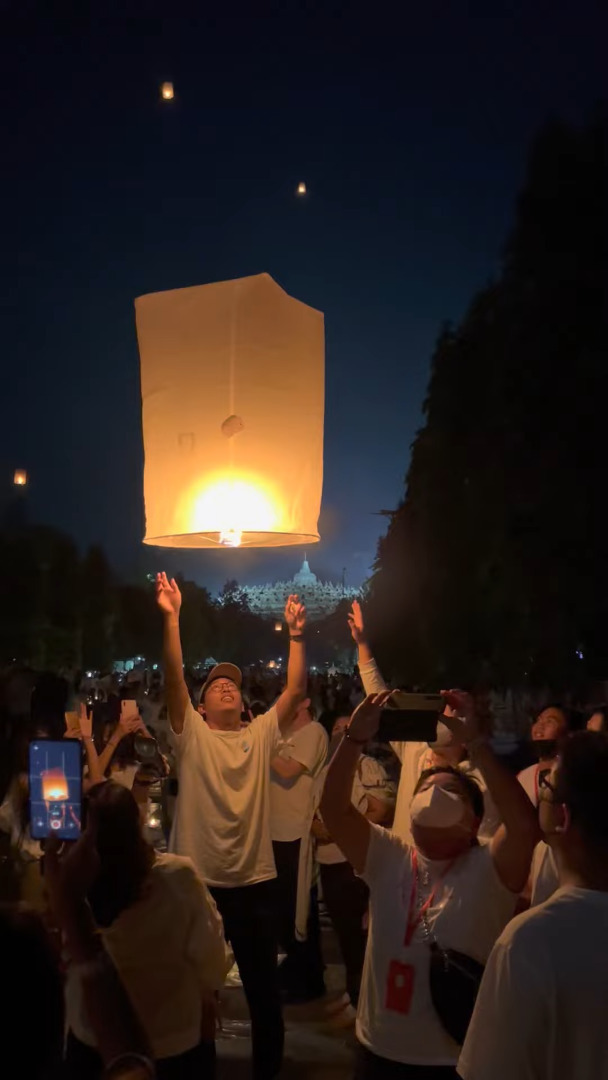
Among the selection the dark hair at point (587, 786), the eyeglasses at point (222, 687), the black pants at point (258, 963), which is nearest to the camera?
the dark hair at point (587, 786)

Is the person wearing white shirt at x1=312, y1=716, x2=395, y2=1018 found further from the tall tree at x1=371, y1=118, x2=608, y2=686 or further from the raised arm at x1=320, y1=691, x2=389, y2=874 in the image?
the tall tree at x1=371, y1=118, x2=608, y2=686

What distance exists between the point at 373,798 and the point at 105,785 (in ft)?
11.1

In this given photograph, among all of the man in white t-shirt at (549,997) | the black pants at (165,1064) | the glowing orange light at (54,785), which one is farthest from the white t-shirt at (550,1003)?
the glowing orange light at (54,785)

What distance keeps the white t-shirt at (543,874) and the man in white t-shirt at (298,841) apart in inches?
136

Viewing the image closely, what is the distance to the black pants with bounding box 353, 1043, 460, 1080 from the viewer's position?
9.87 feet

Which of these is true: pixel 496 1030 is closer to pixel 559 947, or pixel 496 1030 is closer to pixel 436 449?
pixel 559 947

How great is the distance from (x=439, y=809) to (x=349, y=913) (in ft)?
10.9

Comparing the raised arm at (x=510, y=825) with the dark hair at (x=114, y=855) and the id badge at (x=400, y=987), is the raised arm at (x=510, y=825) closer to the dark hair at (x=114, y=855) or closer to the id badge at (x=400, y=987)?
the id badge at (x=400, y=987)

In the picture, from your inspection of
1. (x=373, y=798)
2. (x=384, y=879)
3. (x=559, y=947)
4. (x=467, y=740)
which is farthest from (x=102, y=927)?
(x=373, y=798)

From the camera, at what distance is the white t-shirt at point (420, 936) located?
3.02m

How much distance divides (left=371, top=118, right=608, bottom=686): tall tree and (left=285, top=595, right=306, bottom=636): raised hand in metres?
18.2

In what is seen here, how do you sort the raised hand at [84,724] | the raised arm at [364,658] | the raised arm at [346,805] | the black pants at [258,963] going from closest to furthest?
the raised arm at [346,805]
the black pants at [258,963]
the raised arm at [364,658]
the raised hand at [84,724]

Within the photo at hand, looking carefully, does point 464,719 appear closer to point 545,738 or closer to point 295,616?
point 295,616

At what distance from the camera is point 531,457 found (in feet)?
81.2
